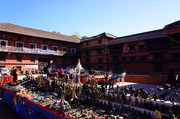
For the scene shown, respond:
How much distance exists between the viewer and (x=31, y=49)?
24.0 metres

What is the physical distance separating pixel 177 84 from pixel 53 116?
842cm

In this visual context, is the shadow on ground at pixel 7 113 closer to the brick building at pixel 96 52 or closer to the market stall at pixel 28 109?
the market stall at pixel 28 109

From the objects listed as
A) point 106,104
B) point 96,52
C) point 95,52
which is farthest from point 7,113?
point 95,52

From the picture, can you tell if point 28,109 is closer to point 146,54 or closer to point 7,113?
point 7,113

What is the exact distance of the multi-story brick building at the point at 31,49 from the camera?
2158cm

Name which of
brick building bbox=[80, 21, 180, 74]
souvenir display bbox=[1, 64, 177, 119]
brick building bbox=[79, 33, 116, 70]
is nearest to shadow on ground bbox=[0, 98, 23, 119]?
souvenir display bbox=[1, 64, 177, 119]

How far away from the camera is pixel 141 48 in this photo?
22688mm

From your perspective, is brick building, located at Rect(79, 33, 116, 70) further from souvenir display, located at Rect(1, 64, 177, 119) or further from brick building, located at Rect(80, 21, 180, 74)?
souvenir display, located at Rect(1, 64, 177, 119)

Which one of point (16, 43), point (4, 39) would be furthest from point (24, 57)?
point (4, 39)

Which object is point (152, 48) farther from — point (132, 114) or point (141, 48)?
point (132, 114)

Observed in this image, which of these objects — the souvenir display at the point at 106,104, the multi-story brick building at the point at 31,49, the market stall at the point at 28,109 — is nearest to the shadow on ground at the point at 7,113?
the market stall at the point at 28,109

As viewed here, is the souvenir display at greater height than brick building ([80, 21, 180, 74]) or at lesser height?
lesser

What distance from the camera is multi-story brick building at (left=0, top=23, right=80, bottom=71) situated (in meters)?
21.6

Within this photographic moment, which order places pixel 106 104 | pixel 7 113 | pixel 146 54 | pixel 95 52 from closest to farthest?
pixel 106 104 < pixel 7 113 < pixel 146 54 < pixel 95 52
